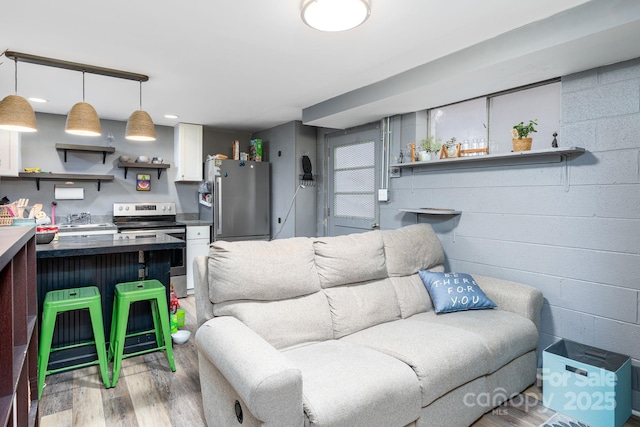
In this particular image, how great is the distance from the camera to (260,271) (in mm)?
2088

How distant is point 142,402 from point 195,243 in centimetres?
268

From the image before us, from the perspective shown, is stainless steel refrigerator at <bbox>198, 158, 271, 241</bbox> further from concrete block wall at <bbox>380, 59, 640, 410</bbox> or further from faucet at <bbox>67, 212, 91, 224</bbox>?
concrete block wall at <bbox>380, 59, 640, 410</bbox>

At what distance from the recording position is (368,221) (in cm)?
416

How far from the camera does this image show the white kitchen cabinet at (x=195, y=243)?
185 inches

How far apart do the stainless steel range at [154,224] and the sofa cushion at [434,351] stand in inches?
122

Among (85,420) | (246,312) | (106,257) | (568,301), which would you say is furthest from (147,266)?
(568,301)

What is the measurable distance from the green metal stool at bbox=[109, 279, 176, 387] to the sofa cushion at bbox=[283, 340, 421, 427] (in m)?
1.19

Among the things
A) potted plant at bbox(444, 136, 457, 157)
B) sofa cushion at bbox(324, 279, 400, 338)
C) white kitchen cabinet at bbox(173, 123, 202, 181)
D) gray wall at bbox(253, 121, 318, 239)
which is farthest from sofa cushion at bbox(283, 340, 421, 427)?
white kitchen cabinet at bbox(173, 123, 202, 181)

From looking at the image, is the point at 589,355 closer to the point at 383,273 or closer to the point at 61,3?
the point at 383,273

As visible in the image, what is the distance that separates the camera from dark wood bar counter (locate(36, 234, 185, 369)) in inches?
101

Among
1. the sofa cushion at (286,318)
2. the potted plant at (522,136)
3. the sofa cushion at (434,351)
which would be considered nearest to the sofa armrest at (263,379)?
the sofa cushion at (286,318)

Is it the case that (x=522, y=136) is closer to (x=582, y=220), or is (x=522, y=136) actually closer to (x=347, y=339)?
(x=582, y=220)

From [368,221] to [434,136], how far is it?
1195 mm

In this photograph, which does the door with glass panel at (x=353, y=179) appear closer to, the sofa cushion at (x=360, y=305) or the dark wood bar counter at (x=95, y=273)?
the sofa cushion at (x=360, y=305)
